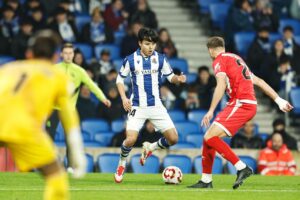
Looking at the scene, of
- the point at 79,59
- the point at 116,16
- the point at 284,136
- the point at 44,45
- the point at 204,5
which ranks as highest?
the point at 44,45

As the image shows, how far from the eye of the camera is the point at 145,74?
16109 mm

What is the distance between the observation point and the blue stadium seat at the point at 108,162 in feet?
66.0

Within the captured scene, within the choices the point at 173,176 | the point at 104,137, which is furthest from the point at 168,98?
the point at 173,176

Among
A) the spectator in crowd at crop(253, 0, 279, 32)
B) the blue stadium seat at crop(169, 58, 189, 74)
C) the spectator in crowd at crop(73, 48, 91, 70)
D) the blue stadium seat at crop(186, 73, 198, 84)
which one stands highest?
the spectator in crowd at crop(253, 0, 279, 32)

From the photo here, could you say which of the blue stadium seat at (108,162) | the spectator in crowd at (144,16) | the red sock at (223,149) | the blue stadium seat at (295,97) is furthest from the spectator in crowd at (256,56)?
the red sock at (223,149)

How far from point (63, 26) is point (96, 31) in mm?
929

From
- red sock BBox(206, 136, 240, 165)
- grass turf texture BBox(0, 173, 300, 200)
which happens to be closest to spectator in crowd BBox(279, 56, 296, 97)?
grass turf texture BBox(0, 173, 300, 200)

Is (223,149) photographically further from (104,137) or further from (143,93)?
(104,137)

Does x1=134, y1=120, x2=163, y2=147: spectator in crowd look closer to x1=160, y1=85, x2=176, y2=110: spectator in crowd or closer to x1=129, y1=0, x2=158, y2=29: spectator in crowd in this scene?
x1=160, y1=85, x2=176, y2=110: spectator in crowd

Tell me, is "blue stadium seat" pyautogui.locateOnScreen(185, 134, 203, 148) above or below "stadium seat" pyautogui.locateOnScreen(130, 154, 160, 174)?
above

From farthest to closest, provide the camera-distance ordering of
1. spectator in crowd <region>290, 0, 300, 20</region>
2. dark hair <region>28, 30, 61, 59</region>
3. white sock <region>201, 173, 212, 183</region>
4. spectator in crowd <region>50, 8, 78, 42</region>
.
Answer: spectator in crowd <region>290, 0, 300, 20</region> < spectator in crowd <region>50, 8, 78, 42</region> < white sock <region>201, 173, 212, 183</region> < dark hair <region>28, 30, 61, 59</region>

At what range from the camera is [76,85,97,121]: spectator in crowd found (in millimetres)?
21750

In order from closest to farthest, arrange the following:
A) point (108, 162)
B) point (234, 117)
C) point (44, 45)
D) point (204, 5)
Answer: point (44, 45)
point (234, 117)
point (108, 162)
point (204, 5)

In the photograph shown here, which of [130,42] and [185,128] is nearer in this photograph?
[185,128]
